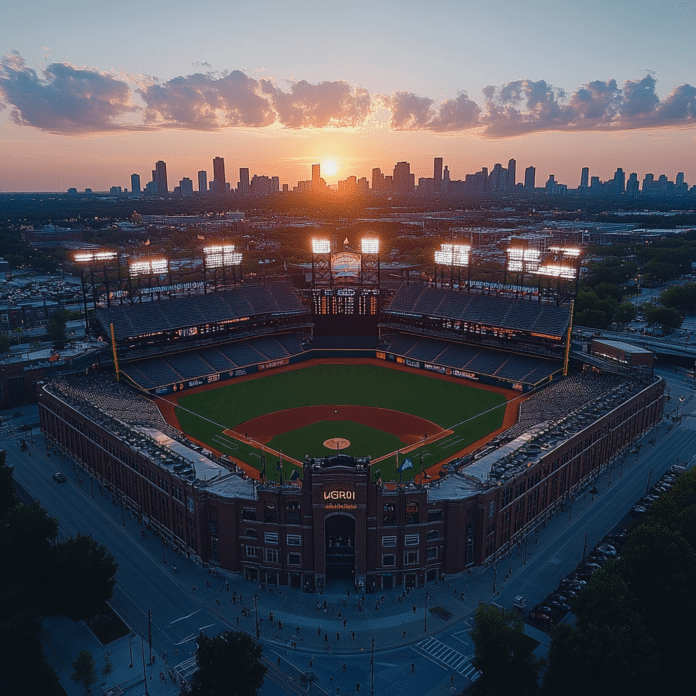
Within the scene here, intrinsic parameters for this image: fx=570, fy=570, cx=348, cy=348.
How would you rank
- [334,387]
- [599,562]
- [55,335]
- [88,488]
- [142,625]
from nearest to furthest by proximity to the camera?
1. [142,625]
2. [599,562]
3. [88,488]
4. [334,387]
5. [55,335]

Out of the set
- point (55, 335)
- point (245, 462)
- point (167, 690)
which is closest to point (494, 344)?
point (245, 462)

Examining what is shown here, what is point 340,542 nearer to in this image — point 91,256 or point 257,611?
point 257,611

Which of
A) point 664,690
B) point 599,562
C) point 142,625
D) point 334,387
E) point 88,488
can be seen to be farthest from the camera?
point 334,387


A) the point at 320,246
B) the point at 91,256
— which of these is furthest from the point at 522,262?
the point at 91,256

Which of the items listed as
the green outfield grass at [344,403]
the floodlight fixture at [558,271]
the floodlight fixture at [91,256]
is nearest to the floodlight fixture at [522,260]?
the floodlight fixture at [558,271]

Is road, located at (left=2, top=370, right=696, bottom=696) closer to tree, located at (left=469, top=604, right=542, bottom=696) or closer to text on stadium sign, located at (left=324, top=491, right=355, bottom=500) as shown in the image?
tree, located at (left=469, top=604, right=542, bottom=696)

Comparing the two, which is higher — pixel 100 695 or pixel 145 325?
pixel 145 325

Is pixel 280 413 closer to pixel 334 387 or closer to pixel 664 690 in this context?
pixel 334 387
